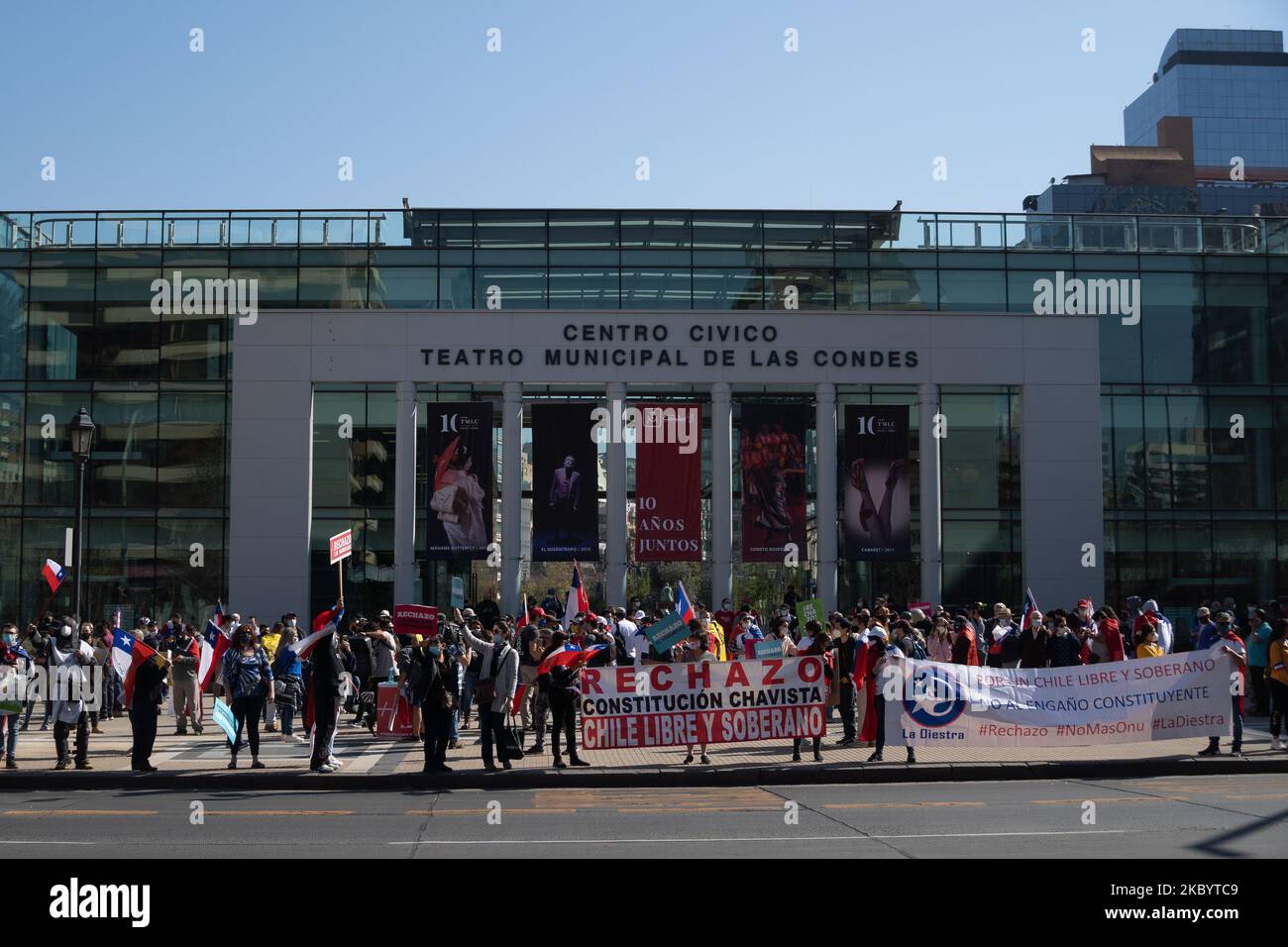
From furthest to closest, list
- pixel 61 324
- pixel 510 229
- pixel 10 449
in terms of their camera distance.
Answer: pixel 510 229 < pixel 61 324 < pixel 10 449

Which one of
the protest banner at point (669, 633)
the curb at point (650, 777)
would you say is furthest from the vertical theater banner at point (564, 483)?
the curb at point (650, 777)

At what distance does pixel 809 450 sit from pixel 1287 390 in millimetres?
15484

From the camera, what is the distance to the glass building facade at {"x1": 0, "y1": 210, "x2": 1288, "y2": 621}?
38.8 metres

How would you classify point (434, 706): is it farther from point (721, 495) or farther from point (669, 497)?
point (721, 495)

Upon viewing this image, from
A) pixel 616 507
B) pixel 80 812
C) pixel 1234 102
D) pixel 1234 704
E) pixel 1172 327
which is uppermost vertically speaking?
Answer: pixel 1234 102

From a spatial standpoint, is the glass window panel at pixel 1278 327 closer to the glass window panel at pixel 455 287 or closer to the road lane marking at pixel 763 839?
the glass window panel at pixel 455 287

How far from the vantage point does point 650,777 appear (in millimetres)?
16562

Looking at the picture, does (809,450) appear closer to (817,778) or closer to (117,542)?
(117,542)

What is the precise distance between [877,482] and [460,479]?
11.9 meters

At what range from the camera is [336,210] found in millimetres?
40531

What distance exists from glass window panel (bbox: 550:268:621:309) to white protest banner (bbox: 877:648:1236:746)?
24.7 m

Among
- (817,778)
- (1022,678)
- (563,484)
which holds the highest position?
(563,484)
